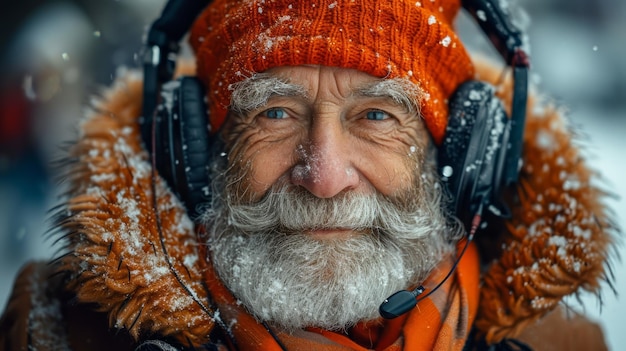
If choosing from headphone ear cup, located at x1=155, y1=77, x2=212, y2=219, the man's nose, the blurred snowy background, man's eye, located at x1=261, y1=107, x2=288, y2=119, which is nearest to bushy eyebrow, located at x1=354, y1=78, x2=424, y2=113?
the man's nose

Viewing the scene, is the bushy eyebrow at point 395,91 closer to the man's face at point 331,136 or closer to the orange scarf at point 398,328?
the man's face at point 331,136

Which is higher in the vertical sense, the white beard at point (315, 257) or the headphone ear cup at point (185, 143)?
the headphone ear cup at point (185, 143)

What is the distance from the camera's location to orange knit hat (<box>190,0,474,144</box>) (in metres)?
1.74

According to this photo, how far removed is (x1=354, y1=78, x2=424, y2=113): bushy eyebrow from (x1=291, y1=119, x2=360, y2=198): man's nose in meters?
0.14

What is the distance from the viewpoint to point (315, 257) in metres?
1.79

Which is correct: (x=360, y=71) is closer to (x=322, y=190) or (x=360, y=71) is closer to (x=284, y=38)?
(x=284, y=38)

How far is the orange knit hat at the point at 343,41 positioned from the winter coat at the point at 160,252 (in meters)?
0.38

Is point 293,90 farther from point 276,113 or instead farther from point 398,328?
point 398,328

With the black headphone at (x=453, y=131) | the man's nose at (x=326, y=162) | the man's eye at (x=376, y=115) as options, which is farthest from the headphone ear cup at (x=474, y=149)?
the man's nose at (x=326, y=162)

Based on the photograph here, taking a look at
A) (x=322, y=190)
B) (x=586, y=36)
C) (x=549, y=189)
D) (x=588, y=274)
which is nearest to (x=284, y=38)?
(x=322, y=190)

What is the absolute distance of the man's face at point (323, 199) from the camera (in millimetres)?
1787

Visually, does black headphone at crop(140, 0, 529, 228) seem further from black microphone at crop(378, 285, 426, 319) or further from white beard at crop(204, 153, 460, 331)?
black microphone at crop(378, 285, 426, 319)

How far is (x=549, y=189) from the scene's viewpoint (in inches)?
77.7

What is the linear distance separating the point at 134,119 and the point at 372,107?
875 mm
